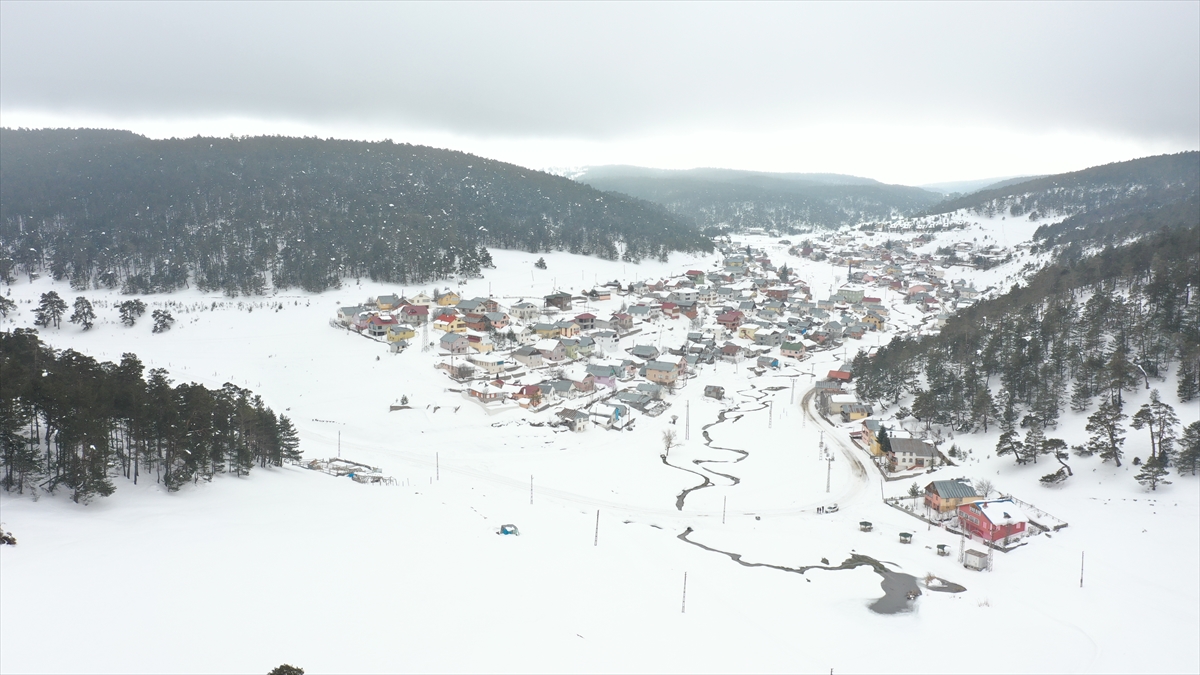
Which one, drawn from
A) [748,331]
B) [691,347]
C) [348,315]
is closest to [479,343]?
[348,315]

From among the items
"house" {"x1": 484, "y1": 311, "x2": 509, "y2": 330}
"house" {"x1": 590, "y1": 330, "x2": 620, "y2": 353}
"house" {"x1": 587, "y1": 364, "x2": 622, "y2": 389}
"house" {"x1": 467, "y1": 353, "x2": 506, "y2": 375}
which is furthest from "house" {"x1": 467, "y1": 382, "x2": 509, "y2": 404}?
"house" {"x1": 590, "y1": 330, "x2": 620, "y2": 353}

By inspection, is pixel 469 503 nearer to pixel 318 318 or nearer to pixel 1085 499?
pixel 1085 499

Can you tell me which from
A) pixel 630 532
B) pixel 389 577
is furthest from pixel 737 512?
pixel 389 577

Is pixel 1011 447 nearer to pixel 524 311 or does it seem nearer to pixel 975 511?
pixel 975 511

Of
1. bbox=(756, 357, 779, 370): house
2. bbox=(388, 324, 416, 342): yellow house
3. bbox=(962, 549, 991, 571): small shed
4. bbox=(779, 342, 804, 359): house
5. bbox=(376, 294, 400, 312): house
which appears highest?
bbox=(376, 294, 400, 312): house

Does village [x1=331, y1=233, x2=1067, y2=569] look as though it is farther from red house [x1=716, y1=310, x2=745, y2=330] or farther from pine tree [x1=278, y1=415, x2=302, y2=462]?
pine tree [x1=278, y1=415, x2=302, y2=462]

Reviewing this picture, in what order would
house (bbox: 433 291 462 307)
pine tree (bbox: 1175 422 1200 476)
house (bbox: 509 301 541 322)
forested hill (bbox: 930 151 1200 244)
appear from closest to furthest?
pine tree (bbox: 1175 422 1200 476)
house (bbox: 509 301 541 322)
house (bbox: 433 291 462 307)
forested hill (bbox: 930 151 1200 244)

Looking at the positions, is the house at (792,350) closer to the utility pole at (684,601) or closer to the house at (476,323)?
the house at (476,323)
